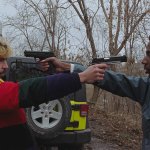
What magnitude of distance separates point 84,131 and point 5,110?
498cm

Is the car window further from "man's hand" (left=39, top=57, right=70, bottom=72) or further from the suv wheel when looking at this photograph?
"man's hand" (left=39, top=57, right=70, bottom=72)

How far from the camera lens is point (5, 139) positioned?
291 cm

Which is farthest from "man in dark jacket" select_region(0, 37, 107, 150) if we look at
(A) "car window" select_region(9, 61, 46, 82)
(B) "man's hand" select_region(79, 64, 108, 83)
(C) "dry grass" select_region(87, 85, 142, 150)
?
(C) "dry grass" select_region(87, 85, 142, 150)

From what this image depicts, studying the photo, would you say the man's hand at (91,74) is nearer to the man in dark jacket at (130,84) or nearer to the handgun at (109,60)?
the handgun at (109,60)

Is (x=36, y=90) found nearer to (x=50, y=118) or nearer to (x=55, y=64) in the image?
(x=55, y=64)

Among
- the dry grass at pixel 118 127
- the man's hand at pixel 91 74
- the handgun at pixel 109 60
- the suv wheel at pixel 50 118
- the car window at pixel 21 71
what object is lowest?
the dry grass at pixel 118 127

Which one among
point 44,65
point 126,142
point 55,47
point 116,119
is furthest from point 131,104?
point 44,65

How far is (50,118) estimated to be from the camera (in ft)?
23.3

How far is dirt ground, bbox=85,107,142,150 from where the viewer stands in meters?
10.1

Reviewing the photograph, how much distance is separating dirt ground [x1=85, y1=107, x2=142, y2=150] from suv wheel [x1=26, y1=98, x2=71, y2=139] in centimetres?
267

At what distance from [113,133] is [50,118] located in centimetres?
475

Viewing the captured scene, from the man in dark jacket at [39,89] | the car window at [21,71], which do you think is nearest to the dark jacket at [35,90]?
the man in dark jacket at [39,89]

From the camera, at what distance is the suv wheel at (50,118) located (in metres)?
6.99

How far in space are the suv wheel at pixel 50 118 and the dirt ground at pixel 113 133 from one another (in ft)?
8.75
